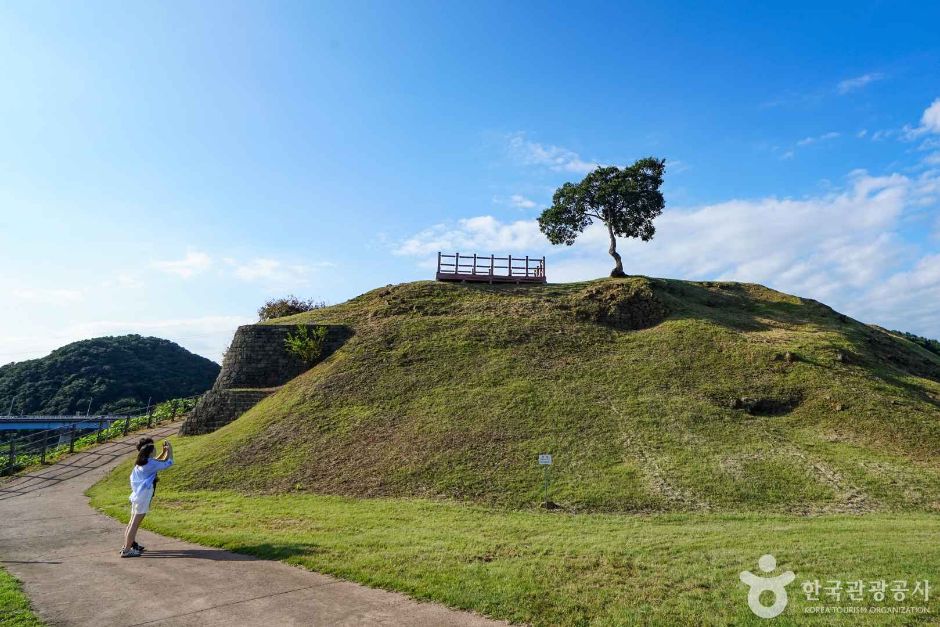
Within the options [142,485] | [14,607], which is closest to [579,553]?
[14,607]

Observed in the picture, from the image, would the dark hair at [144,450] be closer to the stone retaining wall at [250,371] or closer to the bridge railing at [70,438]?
the bridge railing at [70,438]

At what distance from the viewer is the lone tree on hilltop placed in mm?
42156

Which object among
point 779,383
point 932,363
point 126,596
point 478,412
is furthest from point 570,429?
point 932,363

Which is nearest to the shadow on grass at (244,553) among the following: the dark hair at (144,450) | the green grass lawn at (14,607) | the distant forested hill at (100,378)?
the dark hair at (144,450)

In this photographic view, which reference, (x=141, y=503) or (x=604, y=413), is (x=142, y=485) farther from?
(x=604, y=413)

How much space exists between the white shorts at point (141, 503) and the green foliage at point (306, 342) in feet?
70.6

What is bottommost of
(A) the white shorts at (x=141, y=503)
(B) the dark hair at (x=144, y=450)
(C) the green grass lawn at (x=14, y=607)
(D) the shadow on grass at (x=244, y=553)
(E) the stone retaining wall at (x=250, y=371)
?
(D) the shadow on grass at (x=244, y=553)

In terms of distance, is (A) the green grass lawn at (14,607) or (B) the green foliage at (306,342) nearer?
(A) the green grass lawn at (14,607)

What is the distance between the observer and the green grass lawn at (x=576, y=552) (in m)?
6.72

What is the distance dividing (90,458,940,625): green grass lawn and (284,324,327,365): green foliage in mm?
16259

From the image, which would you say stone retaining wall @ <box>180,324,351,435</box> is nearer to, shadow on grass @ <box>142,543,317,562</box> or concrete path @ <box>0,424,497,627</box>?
concrete path @ <box>0,424,497,627</box>

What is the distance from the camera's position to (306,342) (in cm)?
3147

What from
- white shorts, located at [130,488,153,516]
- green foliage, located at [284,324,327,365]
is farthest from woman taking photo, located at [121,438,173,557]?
green foliage, located at [284,324,327,365]

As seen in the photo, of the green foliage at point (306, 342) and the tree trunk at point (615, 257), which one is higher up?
the tree trunk at point (615, 257)
